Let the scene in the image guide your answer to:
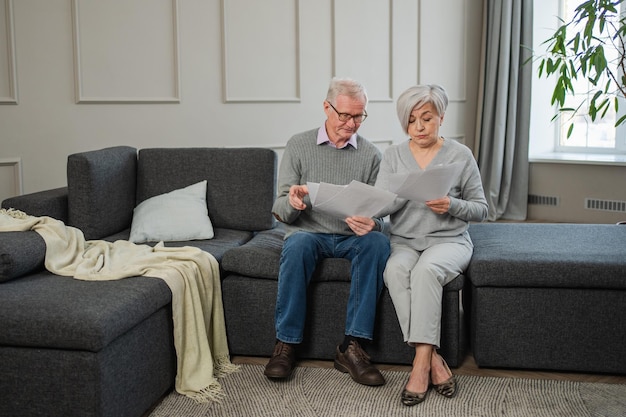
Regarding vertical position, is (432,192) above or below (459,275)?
above

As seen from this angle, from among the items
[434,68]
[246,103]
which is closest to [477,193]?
[246,103]

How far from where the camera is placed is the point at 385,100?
5.76m

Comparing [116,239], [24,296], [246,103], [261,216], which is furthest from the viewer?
[246,103]

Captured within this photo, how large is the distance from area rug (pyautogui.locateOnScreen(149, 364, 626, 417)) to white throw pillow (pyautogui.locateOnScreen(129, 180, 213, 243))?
31.1 inches

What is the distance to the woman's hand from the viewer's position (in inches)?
112

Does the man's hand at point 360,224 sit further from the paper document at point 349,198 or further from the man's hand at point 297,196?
the man's hand at point 297,196

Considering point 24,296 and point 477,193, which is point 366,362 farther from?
point 24,296

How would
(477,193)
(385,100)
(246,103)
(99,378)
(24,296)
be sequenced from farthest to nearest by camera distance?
(385,100)
(246,103)
(477,193)
(24,296)
(99,378)

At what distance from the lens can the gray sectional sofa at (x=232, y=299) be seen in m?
2.27

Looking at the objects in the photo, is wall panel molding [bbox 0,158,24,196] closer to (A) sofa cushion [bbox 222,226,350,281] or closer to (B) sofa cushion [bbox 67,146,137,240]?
(B) sofa cushion [bbox 67,146,137,240]

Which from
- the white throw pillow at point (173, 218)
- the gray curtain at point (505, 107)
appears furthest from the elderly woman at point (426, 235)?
the gray curtain at point (505, 107)

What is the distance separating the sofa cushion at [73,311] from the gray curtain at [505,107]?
411 cm

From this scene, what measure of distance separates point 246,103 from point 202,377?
8.71ft

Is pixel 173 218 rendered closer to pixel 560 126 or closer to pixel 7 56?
pixel 7 56
